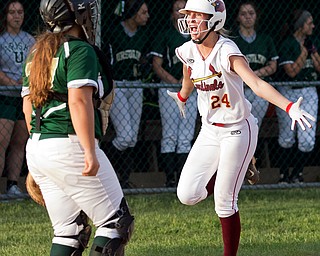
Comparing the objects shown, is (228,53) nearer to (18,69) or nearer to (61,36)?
(61,36)

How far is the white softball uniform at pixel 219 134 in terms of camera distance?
591cm

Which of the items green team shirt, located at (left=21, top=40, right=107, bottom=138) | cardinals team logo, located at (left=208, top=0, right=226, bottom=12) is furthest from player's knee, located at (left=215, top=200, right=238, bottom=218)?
green team shirt, located at (left=21, top=40, right=107, bottom=138)

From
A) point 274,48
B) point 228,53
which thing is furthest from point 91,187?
point 274,48

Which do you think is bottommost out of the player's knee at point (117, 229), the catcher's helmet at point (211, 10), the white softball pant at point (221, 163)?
the white softball pant at point (221, 163)

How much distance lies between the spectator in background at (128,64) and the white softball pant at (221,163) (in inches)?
128

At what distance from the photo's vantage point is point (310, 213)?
8.34 metres

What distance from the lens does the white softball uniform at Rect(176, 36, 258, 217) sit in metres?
5.91

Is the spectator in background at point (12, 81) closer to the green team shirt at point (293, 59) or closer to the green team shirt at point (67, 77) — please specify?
the green team shirt at point (293, 59)

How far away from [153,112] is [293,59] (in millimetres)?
1600

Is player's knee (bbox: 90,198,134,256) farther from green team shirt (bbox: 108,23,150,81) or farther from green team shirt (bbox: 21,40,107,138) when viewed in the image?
green team shirt (bbox: 108,23,150,81)

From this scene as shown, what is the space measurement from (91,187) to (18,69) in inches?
187

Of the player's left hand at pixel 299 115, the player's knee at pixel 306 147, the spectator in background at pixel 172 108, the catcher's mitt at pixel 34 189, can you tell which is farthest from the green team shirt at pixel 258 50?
the catcher's mitt at pixel 34 189

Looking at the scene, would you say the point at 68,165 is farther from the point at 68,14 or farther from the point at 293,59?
the point at 293,59

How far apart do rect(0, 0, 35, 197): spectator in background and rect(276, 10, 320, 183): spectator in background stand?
276 centimetres
